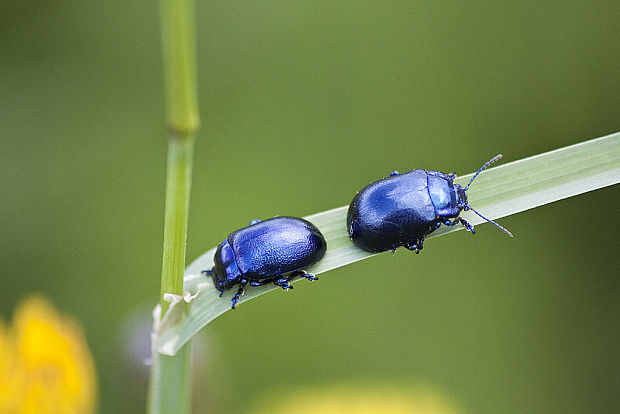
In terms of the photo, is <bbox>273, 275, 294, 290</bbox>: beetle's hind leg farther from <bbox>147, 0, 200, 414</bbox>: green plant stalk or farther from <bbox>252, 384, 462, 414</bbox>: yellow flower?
<bbox>252, 384, 462, 414</bbox>: yellow flower

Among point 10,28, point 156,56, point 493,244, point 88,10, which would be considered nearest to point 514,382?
point 493,244

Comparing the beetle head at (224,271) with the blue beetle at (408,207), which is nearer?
the beetle head at (224,271)

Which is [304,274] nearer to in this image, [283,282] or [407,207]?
[283,282]

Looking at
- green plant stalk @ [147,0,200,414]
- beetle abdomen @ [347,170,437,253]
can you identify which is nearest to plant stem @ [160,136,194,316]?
green plant stalk @ [147,0,200,414]

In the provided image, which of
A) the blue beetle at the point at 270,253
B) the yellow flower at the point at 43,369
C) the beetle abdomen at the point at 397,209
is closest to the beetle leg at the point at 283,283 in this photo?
the blue beetle at the point at 270,253

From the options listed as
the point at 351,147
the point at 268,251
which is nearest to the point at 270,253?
the point at 268,251

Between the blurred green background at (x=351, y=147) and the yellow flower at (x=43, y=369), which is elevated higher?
the blurred green background at (x=351, y=147)

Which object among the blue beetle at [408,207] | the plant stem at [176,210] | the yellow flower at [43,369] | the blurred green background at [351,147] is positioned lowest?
the yellow flower at [43,369]

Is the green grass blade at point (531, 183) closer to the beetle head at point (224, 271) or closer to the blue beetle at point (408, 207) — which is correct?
the beetle head at point (224, 271)
